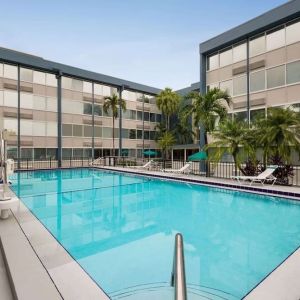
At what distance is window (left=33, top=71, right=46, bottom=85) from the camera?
2523cm

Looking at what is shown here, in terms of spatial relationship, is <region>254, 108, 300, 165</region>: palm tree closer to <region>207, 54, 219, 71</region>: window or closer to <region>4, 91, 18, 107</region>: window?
<region>207, 54, 219, 71</region>: window

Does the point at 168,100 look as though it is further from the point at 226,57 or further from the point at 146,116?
the point at 226,57

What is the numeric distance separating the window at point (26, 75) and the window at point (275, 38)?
67.8 ft

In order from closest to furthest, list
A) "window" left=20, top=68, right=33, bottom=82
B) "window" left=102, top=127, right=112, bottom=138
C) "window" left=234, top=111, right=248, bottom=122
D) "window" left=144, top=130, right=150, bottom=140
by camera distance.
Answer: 1. "window" left=234, top=111, right=248, bottom=122
2. "window" left=20, top=68, right=33, bottom=82
3. "window" left=102, top=127, right=112, bottom=138
4. "window" left=144, top=130, right=150, bottom=140

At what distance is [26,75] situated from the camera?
24.7m

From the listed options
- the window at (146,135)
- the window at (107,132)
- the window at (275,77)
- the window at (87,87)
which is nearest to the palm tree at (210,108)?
the window at (275,77)

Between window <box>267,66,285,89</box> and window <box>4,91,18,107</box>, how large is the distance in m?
21.4

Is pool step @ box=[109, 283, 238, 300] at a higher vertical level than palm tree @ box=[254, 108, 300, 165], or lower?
lower

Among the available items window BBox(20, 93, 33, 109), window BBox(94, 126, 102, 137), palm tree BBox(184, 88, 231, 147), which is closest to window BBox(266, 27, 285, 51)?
palm tree BBox(184, 88, 231, 147)

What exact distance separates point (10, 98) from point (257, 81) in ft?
68.7

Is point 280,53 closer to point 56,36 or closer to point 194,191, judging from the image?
point 194,191

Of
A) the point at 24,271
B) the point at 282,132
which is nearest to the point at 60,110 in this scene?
the point at 282,132

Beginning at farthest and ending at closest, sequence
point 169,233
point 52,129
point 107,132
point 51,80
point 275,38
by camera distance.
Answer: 1. point 107,132
2. point 52,129
3. point 51,80
4. point 275,38
5. point 169,233

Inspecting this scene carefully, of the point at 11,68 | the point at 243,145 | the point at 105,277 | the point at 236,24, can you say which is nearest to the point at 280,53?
the point at 236,24
